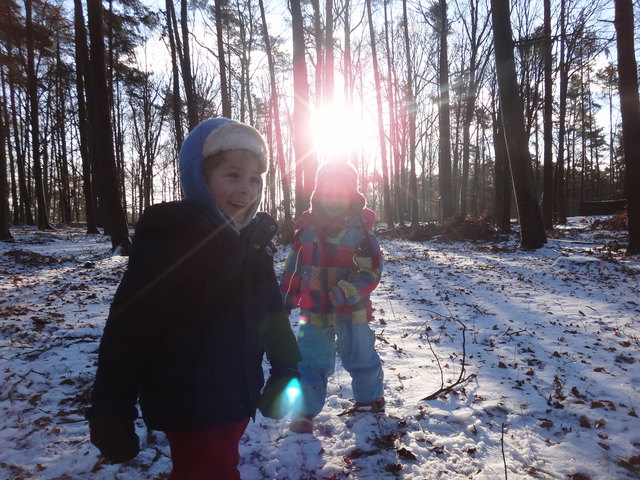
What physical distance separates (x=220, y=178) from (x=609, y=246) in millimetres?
10996

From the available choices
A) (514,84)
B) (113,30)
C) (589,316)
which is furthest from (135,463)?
(113,30)

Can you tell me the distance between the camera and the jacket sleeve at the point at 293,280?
8.68ft

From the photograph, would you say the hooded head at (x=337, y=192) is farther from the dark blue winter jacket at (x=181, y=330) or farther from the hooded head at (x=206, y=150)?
the dark blue winter jacket at (x=181, y=330)

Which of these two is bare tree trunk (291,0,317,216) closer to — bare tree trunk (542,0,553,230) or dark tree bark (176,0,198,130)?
dark tree bark (176,0,198,130)

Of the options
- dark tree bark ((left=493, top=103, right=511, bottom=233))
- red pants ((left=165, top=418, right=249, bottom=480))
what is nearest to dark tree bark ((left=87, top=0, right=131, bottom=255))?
red pants ((left=165, top=418, right=249, bottom=480))

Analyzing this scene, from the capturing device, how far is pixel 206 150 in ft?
4.84

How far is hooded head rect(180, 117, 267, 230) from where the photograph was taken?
1.43 meters

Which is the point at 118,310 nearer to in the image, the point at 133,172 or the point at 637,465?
the point at 637,465

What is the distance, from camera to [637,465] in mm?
2158

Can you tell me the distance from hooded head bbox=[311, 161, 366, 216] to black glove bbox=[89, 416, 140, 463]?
188 cm

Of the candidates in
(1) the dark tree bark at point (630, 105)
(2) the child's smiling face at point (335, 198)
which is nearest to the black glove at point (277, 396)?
(2) the child's smiling face at point (335, 198)

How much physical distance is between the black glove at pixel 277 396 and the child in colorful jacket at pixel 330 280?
97 centimetres

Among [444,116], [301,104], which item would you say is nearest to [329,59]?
[301,104]

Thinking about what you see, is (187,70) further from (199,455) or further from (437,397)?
(199,455)
